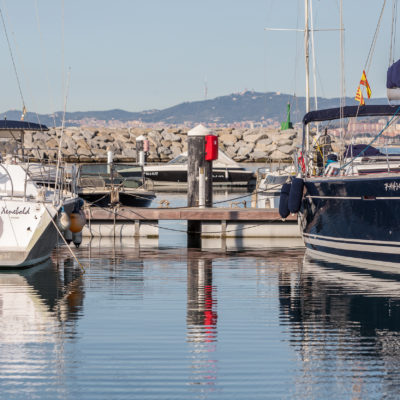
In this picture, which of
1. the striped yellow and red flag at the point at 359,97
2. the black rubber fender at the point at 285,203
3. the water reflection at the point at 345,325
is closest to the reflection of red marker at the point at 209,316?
the water reflection at the point at 345,325

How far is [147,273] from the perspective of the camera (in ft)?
53.1

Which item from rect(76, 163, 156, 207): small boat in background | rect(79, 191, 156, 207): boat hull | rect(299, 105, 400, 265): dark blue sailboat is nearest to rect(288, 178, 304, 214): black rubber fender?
rect(299, 105, 400, 265): dark blue sailboat

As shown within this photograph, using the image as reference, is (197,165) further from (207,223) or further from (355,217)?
(355,217)

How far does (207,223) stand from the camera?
73.8ft

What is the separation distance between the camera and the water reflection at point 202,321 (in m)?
8.68

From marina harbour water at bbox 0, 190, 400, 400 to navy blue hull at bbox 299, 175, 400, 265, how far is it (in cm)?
44

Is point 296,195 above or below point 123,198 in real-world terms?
above

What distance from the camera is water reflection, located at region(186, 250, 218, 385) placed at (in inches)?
342

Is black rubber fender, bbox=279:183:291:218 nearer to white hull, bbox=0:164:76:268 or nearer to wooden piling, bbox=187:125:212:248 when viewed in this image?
wooden piling, bbox=187:125:212:248

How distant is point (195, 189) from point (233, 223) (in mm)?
1882

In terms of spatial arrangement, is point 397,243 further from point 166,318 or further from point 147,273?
point 166,318

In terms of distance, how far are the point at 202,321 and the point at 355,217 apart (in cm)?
664

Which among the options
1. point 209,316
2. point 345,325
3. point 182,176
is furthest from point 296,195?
point 182,176

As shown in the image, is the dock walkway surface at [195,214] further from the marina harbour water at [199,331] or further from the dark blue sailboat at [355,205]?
the marina harbour water at [199,331]
